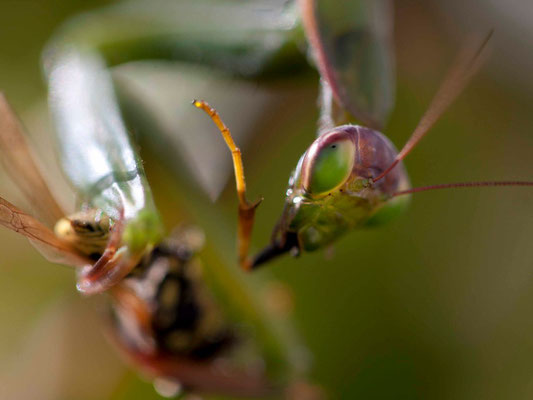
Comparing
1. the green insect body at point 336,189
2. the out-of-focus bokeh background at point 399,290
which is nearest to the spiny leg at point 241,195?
the green insect body at point 336,189

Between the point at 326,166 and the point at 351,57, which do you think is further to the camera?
the point at 351,57

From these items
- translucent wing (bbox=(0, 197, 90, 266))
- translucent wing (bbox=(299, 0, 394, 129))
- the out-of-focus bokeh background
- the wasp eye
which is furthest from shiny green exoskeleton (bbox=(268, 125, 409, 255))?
the out-of-focus bokeh background

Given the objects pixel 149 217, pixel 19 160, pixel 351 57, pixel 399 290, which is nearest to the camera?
pixel 149 217

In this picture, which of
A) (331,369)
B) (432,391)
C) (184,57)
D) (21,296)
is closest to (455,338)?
(432,391)

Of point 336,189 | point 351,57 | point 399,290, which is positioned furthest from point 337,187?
point 399,290

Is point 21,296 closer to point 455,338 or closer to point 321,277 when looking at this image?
point 321,277

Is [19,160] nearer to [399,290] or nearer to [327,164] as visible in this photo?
[327,164]

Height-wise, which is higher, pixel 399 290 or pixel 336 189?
pixel 336 189
